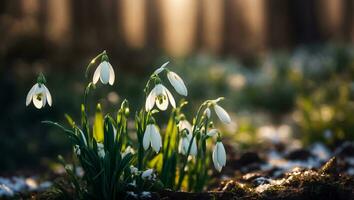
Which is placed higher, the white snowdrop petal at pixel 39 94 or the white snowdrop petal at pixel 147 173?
the white snowdrop petal at pixel 39 94

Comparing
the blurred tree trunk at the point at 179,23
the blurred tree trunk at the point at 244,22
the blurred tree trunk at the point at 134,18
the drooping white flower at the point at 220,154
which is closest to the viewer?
the drooping white flower at the point at 220,154

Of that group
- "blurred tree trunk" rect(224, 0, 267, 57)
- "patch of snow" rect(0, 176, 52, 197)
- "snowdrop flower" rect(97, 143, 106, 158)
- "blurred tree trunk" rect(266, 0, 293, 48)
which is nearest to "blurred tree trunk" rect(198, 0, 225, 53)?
"blurred tree trunk" rect(224, 0, 267, 57)

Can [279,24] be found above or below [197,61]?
above

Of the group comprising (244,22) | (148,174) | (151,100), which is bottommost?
(148,174)

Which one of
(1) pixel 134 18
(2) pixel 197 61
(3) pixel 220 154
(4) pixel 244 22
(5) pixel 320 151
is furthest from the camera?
(4) pixel 244 22

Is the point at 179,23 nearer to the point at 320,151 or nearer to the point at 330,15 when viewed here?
the point at 330,15

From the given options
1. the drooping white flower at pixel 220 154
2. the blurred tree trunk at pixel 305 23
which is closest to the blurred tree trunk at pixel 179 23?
the blurred tree trunk at pixel 305 23

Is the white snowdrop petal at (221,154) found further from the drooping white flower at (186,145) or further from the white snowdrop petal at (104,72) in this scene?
the white snowdrop petal at (104,72)

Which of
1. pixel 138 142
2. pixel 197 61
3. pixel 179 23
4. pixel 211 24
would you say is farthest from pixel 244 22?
pixel 138 142
